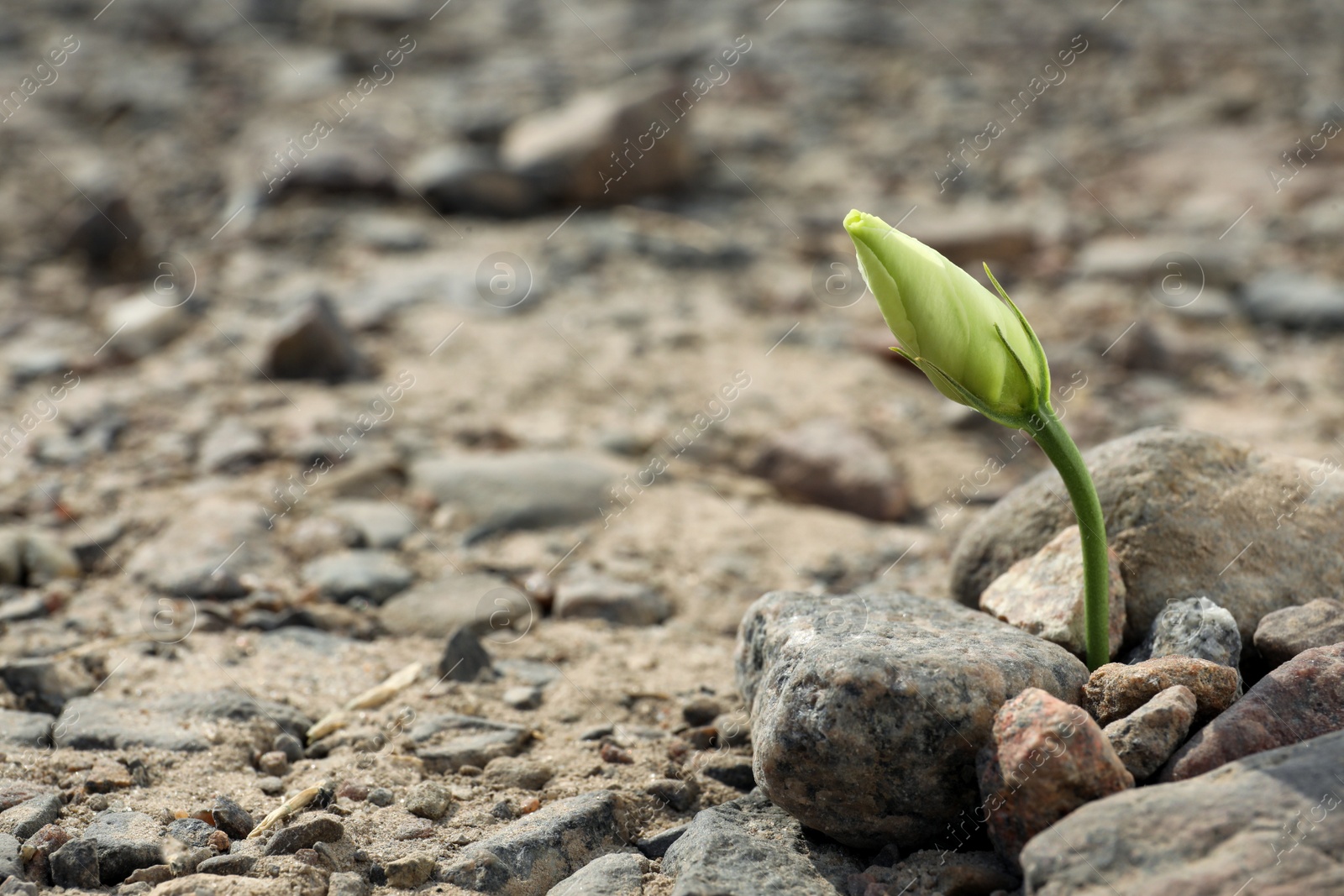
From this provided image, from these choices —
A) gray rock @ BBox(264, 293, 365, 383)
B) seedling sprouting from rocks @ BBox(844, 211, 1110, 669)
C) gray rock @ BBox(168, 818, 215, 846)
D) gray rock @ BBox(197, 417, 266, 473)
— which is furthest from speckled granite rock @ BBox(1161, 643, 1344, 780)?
gray rock @ BBox(264, 293, 365, 383)

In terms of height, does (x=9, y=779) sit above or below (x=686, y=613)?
above

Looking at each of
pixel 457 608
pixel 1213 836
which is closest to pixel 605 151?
pixel 457 608

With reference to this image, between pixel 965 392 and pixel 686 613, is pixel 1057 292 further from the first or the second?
pixel 965 392

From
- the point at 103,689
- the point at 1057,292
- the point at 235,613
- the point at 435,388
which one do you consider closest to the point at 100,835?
the point at 103,689

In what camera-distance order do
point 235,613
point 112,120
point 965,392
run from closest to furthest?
point 965,392 < point 235,613 < point 112,120

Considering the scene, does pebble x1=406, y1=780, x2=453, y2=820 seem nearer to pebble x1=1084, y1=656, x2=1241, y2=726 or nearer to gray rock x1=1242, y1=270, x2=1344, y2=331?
pebble x1=1084, y1=656, x2=1241, y2=726

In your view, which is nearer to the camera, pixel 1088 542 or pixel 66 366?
pixel 1088 542

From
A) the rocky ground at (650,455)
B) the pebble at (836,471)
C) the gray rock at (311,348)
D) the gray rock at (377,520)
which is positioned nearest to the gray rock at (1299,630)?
the rocky ground at (650,455)
